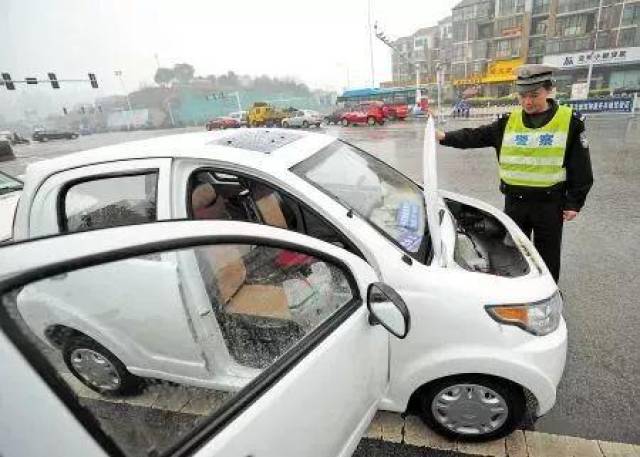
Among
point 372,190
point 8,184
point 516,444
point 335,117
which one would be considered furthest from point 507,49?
point 516,444

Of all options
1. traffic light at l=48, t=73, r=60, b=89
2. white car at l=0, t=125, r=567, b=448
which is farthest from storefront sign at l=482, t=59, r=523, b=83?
white car at l=0, t=125, r=567, b=448

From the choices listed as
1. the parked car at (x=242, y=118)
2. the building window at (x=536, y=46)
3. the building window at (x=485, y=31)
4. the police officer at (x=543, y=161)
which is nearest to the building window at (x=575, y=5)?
the building window at (x=536, y=46)

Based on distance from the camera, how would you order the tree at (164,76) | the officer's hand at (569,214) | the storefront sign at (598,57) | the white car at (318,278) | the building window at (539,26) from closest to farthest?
the white car at (318,278) → the officer's hand at (569,214) → the storefront sign at (598,57) → the building window at (539,26) → the tree at (164,76)

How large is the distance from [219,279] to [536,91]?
2705 millimetres

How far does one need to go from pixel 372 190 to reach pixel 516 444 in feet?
5.44

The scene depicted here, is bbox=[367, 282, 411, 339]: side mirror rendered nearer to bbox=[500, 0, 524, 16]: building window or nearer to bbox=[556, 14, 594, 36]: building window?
bbox=[556, 14, 594, 36]: building window

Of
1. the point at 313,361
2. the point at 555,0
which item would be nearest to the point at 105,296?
the point at 313,361

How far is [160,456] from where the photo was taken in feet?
3.14

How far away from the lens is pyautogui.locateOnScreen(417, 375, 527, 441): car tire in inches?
81.1

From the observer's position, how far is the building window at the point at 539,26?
42906 millimetres

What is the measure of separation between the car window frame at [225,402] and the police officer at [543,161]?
2.19 meters

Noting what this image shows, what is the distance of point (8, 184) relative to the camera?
520 centimetres

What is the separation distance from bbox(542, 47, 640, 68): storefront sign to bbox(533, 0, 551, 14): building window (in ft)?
20.9

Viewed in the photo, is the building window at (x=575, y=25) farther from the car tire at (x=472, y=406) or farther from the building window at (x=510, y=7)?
the car tire at (x=472, y=406)
